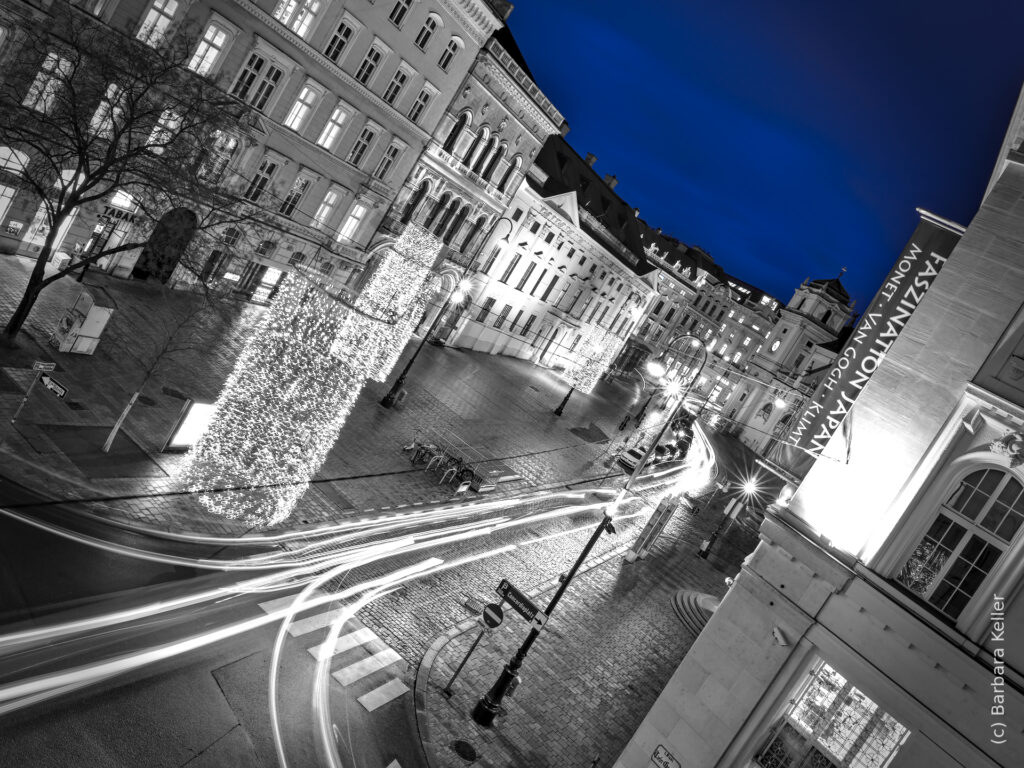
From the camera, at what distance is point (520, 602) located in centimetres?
1281

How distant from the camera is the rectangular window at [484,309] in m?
49.8

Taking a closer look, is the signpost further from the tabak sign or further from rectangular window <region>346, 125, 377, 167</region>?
rectangular window <region>346, 125, 377, 167</region>

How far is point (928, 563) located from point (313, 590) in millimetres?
11945

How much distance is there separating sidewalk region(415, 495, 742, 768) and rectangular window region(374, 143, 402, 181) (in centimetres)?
2410

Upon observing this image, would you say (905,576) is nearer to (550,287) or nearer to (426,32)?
(426,32)

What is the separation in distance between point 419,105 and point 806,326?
48.9 metres

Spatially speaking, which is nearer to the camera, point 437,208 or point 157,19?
point 157,19

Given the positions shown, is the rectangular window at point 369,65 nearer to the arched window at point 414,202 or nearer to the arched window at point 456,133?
the arched window at point 456,133

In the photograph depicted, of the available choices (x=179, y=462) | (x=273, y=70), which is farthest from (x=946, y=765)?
(x=273, y=70)

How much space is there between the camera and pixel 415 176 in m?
38.2

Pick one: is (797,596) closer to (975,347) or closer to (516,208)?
(975,347)

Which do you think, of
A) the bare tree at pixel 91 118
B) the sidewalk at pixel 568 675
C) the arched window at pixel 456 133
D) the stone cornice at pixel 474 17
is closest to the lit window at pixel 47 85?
the bare tree at pixel 91 118

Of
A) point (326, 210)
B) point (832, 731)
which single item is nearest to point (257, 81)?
point (326, 210)

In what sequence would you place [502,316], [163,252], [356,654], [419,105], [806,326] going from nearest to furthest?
[356,654], [163,252], [419,105], [502,316], [806,326]
